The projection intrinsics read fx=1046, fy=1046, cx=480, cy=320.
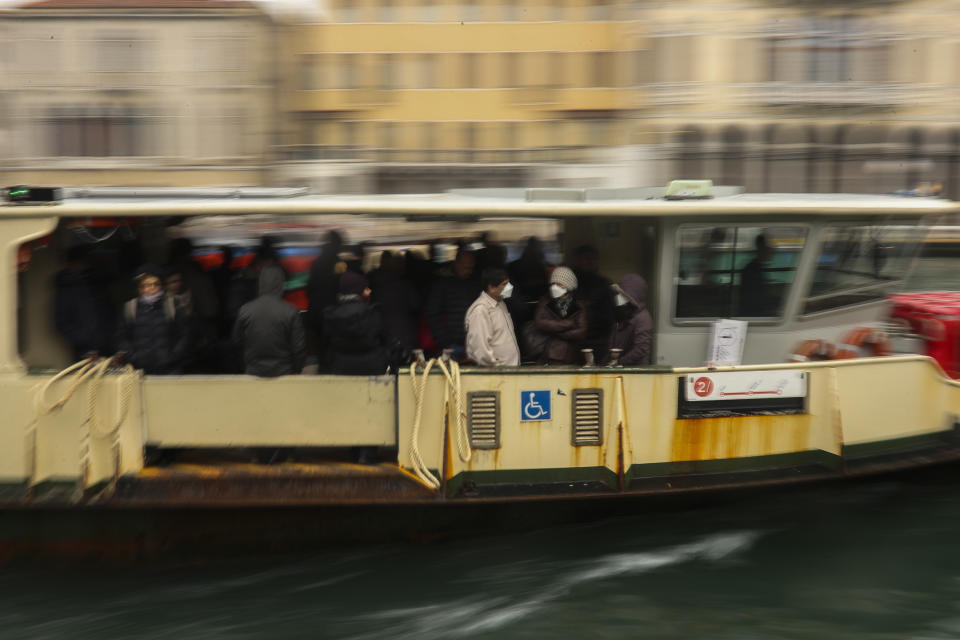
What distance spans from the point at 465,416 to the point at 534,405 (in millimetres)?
429

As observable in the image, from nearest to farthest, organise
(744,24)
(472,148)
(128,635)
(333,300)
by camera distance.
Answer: (128,635), (333,300), (744,24), (472,148)

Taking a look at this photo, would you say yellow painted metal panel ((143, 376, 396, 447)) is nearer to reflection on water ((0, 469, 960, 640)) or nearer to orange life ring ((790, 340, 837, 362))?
reflection on water ((0, 469, 960, 640))

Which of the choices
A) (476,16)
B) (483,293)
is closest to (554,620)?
(483,293)

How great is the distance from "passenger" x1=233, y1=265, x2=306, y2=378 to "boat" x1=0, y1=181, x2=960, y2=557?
10 cm

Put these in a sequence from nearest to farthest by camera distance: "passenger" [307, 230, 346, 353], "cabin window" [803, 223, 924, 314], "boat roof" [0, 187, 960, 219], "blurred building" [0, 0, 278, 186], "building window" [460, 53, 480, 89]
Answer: "boat roof" [0, 187, 960, 219]
"cabin window" [803, 223, 924, 314]
"passenger" [307, 230, 346, 353]
"blurred building" [0, 0, 278, 186]
"building window" [460, 53, 480, 89]

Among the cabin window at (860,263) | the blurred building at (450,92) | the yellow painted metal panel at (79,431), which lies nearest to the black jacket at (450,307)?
the yellow painted metal panel at (79,431)

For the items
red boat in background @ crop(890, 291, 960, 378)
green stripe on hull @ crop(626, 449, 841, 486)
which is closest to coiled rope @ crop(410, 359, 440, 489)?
green stripe on hull @ crop(626, 449, 841, 486)

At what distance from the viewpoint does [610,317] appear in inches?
275

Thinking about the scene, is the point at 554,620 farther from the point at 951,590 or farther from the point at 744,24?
the point at 744,24

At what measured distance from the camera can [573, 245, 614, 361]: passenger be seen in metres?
6.99

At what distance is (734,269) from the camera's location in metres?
6.84

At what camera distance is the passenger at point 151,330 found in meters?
6.34

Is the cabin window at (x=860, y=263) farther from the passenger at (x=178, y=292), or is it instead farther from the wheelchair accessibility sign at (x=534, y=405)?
the passenger at (x=178, y=292)

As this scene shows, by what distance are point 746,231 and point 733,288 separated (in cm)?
39
